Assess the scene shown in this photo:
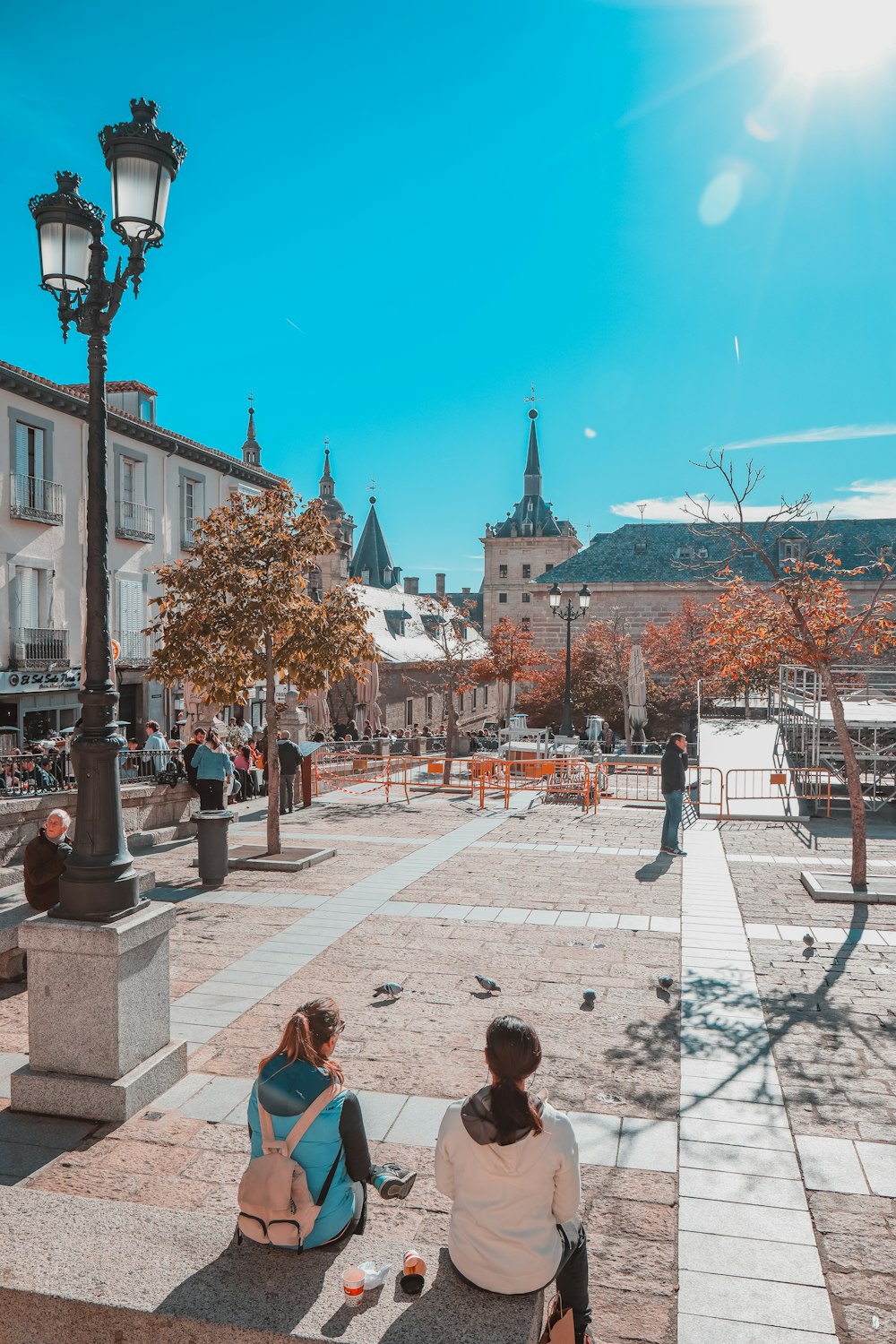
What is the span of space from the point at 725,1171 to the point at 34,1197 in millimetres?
3290

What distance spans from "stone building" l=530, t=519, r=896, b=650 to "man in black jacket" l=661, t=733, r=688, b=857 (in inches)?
1578

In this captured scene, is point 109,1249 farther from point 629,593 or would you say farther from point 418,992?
point 629,593

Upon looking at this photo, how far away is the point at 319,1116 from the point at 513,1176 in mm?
784

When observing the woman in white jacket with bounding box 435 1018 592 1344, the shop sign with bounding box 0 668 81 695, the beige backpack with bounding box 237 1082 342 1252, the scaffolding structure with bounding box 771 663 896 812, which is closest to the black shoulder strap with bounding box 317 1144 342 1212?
the beige backpack with bounding box 237 1082 342 1252

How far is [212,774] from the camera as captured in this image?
41.1 feet

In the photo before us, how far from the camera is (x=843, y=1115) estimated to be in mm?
5566

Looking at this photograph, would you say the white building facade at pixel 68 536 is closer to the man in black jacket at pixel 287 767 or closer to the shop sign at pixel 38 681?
the shop sign at pixel 38 681

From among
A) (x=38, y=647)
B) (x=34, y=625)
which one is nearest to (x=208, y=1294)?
(x=38, y=647)

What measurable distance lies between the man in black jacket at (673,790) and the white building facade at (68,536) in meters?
11.4

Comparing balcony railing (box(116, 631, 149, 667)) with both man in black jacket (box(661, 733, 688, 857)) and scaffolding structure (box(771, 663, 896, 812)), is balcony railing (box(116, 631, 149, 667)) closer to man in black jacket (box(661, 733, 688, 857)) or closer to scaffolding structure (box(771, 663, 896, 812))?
scaffolding structure (box(771, 663, 896, 812))

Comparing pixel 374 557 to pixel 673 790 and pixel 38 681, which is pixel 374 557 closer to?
pixel 38 681

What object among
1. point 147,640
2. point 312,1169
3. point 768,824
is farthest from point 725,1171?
point 147,640

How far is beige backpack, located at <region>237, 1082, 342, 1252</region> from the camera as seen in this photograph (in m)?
3.46

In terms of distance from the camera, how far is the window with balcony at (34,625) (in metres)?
23.1
